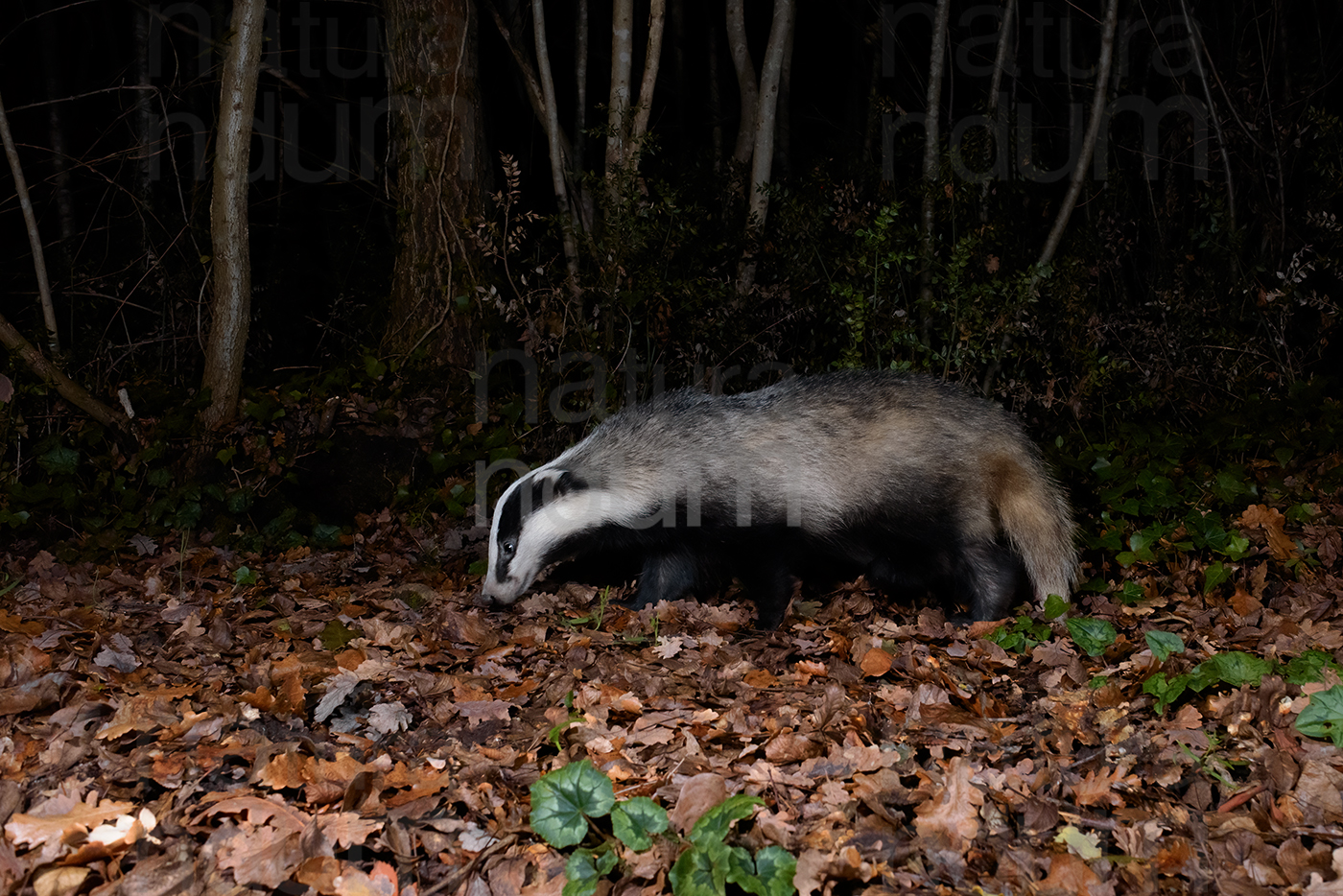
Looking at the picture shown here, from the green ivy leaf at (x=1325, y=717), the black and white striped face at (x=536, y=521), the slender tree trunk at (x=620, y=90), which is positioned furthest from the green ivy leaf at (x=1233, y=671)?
the slender tree trunk at (x=620, y=90)

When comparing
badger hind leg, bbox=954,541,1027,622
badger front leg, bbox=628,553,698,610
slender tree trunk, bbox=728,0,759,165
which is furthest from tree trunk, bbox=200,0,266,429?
badger hind leg, bbox=954,541,1027,622

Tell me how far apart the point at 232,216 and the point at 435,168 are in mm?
1321

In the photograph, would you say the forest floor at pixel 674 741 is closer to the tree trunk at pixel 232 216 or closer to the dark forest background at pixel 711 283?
the dark forest background at pixel 711 283

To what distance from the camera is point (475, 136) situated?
6664 millimetres

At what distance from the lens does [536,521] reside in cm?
460

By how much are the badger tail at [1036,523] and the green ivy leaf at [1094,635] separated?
751 mm

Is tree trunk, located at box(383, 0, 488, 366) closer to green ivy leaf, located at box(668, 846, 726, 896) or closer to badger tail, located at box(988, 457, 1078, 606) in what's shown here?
badger tail, located at box(988, 457, 1078, 606)

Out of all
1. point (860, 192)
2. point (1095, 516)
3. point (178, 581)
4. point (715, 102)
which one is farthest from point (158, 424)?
point (715, 102)

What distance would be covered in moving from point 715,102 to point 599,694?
8496 millimetres

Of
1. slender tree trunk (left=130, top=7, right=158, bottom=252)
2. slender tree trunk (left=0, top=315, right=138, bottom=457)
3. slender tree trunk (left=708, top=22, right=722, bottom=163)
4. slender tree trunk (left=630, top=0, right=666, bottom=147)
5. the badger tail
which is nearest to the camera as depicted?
the badger tail

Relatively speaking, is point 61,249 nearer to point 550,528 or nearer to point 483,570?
point 483,570

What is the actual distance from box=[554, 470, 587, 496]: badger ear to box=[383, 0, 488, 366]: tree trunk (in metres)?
2.29

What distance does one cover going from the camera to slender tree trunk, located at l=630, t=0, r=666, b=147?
250 inches

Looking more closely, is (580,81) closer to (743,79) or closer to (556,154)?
(556,154)
